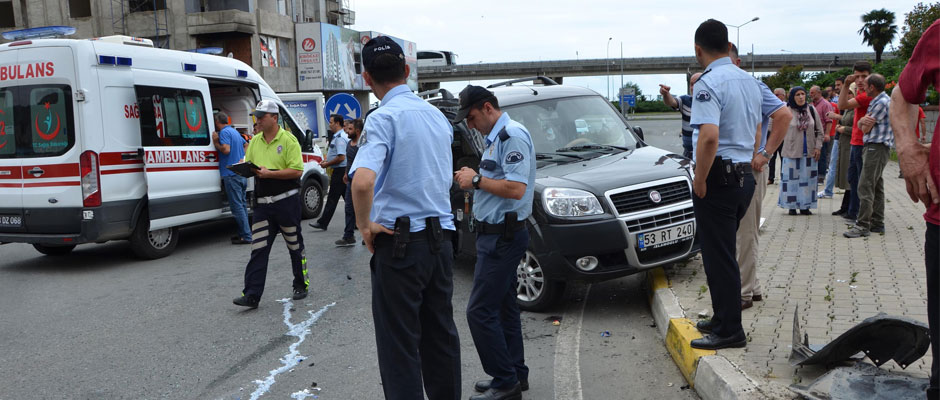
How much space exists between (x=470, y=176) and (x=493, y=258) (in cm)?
51

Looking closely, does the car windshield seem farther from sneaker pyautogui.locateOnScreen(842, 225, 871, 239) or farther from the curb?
sneaker pyautogui.locateOnScreen(842, 225, 871, 239)

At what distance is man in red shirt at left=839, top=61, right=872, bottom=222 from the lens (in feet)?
28.9

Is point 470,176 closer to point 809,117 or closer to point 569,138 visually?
point 569,138

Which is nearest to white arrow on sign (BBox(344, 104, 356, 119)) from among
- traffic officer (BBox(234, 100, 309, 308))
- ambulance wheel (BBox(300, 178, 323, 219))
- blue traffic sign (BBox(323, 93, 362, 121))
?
blue traffic sign (BBox(323, 93, 362, 121))

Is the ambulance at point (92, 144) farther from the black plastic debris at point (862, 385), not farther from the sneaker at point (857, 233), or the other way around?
the sneaker at point (857, 233)

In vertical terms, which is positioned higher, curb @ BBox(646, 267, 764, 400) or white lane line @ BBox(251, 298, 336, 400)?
curb @ BBox(646, 267, 764, 400)

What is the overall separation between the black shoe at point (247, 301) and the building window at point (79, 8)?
42.5 metres

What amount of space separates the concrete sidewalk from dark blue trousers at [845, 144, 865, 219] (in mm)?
249

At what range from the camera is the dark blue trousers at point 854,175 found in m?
8.93

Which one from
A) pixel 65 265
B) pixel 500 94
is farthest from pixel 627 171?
pixel 65 265

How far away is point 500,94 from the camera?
24.8ft

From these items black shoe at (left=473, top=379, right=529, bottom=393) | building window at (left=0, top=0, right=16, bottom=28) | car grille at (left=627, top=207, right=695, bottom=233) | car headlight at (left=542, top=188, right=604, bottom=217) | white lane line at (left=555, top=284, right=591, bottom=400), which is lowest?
white lane line at (left=555, top=284, right=591, bottom=400)

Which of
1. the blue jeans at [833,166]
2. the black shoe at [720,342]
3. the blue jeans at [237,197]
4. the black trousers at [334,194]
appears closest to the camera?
the black shoe at [720,342]

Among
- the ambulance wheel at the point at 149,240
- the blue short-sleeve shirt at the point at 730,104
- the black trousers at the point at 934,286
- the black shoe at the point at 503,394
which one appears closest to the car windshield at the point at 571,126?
the blue short-sleeve shirt at the point at 730,104
